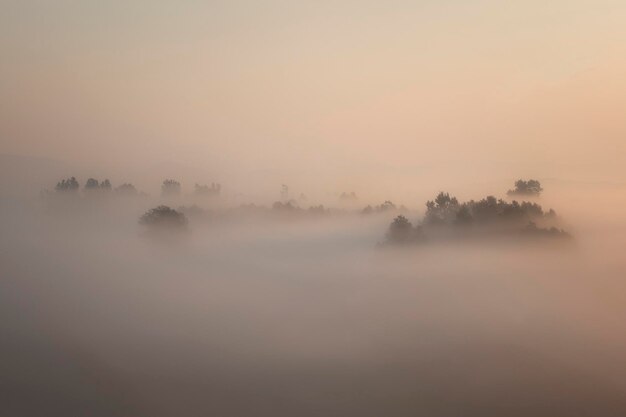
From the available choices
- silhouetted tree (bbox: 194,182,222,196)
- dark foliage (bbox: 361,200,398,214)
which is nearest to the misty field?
dark foliage (bbox: 361,200,398,214)

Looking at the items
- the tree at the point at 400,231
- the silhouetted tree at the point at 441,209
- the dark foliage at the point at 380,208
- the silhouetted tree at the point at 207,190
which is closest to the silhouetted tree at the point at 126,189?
the silhouetted tree at the point at 207,190

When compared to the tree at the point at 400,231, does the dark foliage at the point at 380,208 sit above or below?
above

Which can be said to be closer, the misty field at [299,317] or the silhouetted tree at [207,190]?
the misty field at [299,317]

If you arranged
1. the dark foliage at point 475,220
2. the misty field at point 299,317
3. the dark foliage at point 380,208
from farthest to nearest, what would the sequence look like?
1. the dark foliage at point 380,208
2. the dark foliage at point 475,220
3. the misty field at point 299,317

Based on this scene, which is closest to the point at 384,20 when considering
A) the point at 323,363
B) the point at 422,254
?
the point at 422,254

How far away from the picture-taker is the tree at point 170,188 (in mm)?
3883

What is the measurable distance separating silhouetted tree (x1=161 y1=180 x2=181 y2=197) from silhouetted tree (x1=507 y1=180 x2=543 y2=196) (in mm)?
2114

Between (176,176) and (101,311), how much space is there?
96 centimetres

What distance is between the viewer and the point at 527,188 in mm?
3828

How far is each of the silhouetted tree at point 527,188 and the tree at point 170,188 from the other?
2.11 m

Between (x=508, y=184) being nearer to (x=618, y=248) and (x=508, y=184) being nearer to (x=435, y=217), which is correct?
(x=435, y=217)

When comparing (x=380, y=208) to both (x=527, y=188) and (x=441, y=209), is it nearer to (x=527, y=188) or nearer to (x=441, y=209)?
(x=441, y=209)

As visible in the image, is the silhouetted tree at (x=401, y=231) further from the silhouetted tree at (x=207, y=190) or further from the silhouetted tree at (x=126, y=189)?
the silhouetted tree at (x=126, y=189)

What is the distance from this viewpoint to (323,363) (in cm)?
364
